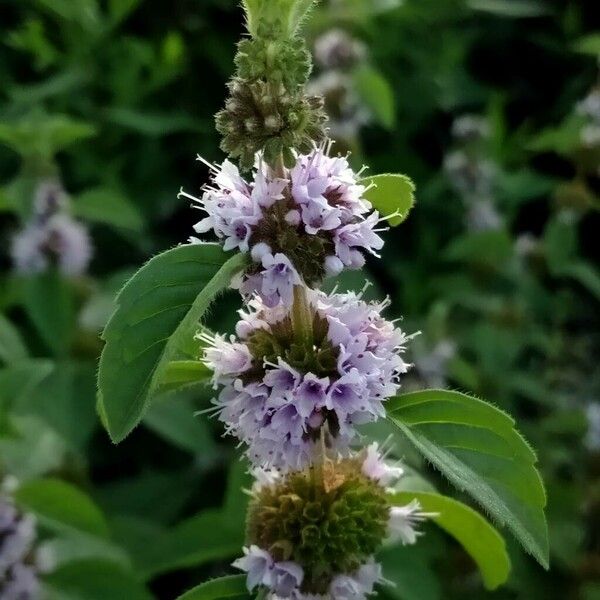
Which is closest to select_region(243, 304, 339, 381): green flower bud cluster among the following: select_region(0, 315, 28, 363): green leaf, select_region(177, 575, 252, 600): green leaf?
select_region(177, 575, 252, 600): green leaf

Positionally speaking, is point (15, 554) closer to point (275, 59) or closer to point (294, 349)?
point (294, 349)

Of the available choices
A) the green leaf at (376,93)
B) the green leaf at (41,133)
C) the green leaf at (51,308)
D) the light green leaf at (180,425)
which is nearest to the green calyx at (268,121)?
the green leaf at (41,133)

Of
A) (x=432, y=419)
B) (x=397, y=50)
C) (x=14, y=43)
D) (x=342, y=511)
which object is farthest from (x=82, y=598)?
(x=397, y=50)

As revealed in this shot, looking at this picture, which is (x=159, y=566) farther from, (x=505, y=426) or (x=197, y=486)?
(x=505, y=426)

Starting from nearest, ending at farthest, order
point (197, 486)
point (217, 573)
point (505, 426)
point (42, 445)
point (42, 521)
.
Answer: point (505, 426), point (42, 521), point (42, 445), point (217, 573), point (197, 486)

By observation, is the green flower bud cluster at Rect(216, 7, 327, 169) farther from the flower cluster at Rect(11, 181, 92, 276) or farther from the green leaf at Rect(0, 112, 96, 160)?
the flower cluster at Rect(11, 181, 92, 276)

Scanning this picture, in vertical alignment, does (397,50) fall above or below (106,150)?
above
